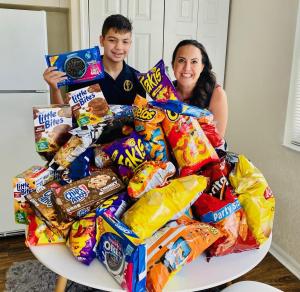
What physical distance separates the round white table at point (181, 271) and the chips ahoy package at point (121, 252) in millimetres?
32

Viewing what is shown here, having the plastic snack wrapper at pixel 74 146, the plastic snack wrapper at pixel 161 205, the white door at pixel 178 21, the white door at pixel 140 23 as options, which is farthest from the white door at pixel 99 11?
the plastic snack wrapper at pixel 161 205

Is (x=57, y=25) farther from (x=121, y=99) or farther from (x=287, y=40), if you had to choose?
(x=287, y=40)

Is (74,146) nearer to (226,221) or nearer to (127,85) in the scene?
(226,221)

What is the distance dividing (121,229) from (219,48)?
2171mm

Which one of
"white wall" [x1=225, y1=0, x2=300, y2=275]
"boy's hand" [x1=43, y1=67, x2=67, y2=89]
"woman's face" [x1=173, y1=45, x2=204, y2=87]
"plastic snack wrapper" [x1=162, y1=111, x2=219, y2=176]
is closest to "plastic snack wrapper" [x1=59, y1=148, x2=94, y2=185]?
"plastic snack wrapper" [x1=162, y1=111, x2=219, y2=176]

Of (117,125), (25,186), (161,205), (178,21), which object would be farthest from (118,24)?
(178,21)

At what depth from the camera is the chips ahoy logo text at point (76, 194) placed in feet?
2.88

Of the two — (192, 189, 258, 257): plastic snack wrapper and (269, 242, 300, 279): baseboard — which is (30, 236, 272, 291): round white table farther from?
(269, 242, 300, 279): baseboard

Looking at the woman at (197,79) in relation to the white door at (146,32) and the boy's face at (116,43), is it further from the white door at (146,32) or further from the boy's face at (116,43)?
the white door at (146,32)

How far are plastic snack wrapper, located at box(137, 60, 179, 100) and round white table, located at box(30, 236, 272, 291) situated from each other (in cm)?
49

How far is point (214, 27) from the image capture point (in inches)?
101

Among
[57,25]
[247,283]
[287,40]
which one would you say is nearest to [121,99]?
[247,283]

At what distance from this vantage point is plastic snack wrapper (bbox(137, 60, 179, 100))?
1.06 metres

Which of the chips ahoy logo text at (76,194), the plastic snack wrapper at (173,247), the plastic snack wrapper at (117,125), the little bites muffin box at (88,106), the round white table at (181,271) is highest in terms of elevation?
the little bites muffin box at (88,106)
